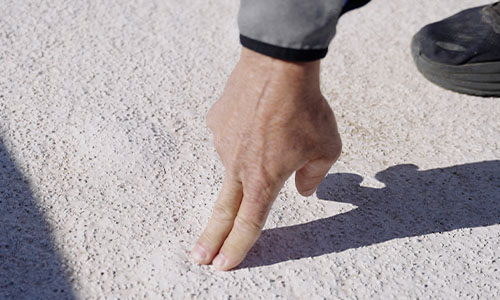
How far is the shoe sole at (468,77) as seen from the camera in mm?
2500

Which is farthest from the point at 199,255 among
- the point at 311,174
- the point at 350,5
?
the point at 350,5

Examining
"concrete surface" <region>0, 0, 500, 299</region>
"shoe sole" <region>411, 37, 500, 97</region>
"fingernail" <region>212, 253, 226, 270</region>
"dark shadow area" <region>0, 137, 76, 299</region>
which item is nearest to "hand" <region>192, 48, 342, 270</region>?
"fingernail" <region>212, 253, 226, 270</region>

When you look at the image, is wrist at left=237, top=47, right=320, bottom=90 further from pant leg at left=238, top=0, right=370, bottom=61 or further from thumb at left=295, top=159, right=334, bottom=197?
thumb at left=295, top=159, right=334, bottom=197

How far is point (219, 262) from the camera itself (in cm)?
165

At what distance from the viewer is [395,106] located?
2432 millimetres

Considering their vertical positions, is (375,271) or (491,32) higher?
(491,32)

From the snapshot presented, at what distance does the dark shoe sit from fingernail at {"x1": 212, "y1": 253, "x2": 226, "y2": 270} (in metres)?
1.39

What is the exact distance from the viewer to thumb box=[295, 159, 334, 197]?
164 centimetres

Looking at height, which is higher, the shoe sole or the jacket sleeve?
the jacket sleeve

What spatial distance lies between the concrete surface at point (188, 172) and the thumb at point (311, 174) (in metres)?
0.16

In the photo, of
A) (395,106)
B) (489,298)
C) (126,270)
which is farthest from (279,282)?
(395,106)

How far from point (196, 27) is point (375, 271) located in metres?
1.54

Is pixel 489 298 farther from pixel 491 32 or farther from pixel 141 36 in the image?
pixel 141 36

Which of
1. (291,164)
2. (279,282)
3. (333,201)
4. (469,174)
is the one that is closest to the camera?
(291,164)
